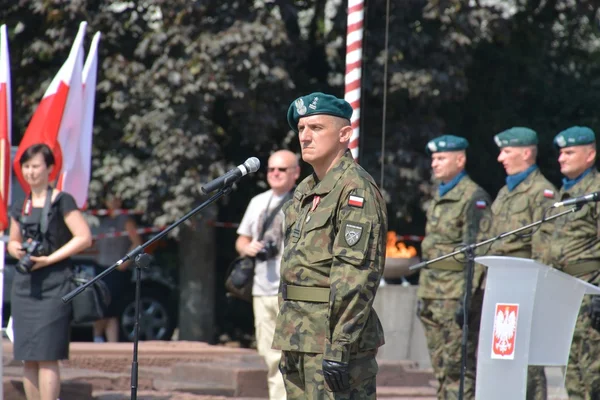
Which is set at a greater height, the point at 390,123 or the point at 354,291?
the point at 390,123

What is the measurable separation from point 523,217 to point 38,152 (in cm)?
357

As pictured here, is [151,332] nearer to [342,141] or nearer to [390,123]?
[390,123]

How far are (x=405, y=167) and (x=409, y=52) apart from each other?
1386mm

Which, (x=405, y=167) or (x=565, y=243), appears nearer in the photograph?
(x=565, y=243)

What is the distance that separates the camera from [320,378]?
210 inches

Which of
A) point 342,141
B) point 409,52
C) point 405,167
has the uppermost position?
point 409,52

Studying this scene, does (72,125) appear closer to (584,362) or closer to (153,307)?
(584,362)

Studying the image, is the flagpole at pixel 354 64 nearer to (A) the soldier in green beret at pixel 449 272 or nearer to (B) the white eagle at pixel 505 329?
(A) the soldier in green beret at pixel 449 272

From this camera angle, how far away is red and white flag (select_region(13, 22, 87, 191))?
8875 mm

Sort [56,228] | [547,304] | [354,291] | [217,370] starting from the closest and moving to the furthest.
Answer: [354,291], [547,304], [56,228], [217,370]

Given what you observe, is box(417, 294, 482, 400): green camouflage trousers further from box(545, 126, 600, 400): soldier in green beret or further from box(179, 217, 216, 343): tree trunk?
box(179, 217, 216, 343): tree trunk

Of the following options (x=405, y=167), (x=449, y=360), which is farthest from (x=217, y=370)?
(x=405, y=167)

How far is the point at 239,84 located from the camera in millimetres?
13133

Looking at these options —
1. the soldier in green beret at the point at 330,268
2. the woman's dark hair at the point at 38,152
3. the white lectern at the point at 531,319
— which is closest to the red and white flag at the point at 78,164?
the woman's dark hair at the point at 38,152
